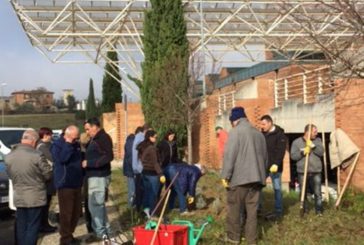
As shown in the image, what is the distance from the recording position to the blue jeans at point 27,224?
845 centimetres

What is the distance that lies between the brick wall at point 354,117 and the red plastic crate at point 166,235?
6.33 meters

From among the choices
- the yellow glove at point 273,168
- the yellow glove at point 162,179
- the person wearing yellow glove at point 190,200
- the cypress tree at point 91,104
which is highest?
the cypress tree at point 91,104

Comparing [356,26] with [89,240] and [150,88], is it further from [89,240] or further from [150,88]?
[150,88]

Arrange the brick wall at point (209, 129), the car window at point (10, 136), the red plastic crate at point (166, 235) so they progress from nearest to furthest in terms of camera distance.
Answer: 1. the red plastic crate at point (166, 235)
2. the car window at point (10, 136)
3. the brick wall at point (209, 129)

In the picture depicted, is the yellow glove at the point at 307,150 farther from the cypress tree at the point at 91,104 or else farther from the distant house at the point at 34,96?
the distant house at the point at 34,96

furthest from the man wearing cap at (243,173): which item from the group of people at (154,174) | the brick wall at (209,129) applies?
the brick wall at (209,129)

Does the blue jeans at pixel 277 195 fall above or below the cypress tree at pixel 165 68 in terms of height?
below

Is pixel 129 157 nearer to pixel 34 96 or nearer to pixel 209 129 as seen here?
pixel 209 129

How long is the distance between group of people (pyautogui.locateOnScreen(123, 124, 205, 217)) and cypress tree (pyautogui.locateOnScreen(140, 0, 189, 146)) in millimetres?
9935

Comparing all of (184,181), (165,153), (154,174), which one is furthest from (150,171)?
(165,153)

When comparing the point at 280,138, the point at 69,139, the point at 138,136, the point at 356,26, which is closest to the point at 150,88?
the point at 138,136

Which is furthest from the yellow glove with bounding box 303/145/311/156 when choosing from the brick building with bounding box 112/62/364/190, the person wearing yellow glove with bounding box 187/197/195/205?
the person wearing yellow glove with bounding box 187/197/195/205

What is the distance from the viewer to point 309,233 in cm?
927

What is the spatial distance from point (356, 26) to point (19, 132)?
36.1 ft
